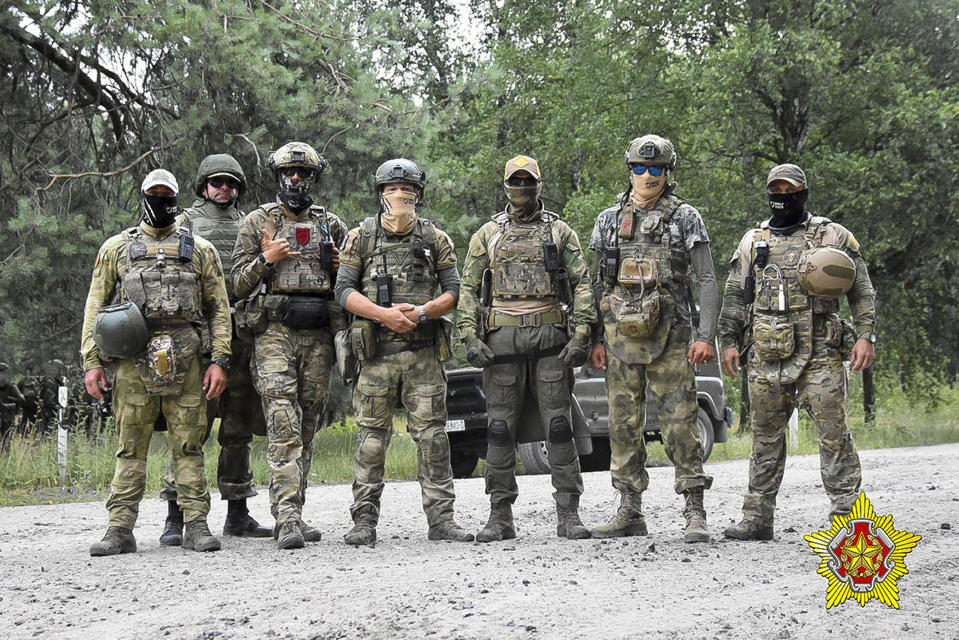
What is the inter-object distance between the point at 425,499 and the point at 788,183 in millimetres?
3079

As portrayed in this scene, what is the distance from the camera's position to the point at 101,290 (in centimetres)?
676

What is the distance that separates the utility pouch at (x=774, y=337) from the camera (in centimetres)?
650

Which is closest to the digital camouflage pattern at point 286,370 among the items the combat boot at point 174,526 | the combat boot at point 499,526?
the combat boot at point 174,526

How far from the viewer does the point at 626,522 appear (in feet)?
22.1

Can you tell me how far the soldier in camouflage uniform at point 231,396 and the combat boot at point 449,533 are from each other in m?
1.27

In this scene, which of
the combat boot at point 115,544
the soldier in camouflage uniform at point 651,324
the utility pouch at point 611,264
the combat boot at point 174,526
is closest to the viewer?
the combat boot at point 115,544

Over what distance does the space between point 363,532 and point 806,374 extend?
9.64 ft

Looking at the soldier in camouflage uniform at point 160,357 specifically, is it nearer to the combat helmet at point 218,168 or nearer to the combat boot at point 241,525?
the combat helmet at point 218,168

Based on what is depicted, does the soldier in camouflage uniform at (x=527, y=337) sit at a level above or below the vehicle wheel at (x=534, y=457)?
above

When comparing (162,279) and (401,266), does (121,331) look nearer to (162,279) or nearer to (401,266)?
(162,279)

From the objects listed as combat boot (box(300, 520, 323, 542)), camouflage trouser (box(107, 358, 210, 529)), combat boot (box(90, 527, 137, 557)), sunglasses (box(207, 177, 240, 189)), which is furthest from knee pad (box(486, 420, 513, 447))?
sunglasses (box(207, 177, 240, 189))

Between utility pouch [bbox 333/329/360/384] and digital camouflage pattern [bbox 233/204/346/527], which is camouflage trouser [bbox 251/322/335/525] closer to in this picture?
digital camouflage pattern [bbox 233/204/346/527]

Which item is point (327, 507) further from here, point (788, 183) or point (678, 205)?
point (788, 183)

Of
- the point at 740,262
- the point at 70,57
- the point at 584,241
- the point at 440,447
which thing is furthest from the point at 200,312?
the point at 584,241
